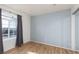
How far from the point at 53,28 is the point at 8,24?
2785 millimetres

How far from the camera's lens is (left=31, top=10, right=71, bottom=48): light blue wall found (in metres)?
5.21

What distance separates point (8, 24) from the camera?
5.07 m

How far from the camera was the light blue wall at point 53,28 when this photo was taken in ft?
17.1

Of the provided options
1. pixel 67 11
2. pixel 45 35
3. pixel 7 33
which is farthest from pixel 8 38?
pixel 67 11

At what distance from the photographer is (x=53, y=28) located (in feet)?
19.6

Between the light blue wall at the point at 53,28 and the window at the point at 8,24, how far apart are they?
6.96ft

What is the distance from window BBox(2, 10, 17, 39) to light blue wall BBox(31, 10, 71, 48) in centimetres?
212

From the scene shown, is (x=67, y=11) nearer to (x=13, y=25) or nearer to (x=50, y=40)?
(x=50, y=40)

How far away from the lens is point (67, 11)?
519 cm

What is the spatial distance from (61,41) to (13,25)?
3.02 m

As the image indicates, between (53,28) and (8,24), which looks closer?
(8,24)

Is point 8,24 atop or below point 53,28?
atop
